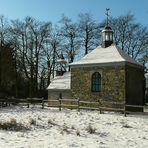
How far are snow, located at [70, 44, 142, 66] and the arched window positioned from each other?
1120 mm

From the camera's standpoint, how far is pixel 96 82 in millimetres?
30016

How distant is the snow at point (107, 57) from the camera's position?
A: 1144 inches

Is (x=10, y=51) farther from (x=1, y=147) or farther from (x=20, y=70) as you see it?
(x=1, y=147)

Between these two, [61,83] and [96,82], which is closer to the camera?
[96,82]

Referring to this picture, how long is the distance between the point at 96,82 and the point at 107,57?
234cm

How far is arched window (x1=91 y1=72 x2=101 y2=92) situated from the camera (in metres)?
29.8

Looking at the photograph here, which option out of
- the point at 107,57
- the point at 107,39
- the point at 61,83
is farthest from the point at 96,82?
the point at 61,83

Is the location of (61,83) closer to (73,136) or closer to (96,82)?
(96,82)

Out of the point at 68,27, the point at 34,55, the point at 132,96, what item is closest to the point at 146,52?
the point at 68,27

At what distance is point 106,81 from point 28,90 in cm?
2641

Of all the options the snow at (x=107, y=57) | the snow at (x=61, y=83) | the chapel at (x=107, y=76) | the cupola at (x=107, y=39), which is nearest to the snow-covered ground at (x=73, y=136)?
the chapel at (x=107, y=76)

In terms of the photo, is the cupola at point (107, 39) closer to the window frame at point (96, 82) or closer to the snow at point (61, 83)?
the window frame at point (96, 82)

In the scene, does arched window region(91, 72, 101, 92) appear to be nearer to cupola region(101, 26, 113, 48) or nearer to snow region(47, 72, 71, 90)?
cupola region(101, 26, 113, 48)

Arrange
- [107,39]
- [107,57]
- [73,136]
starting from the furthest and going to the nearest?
[107,39] < [107,57] < [73,136]
